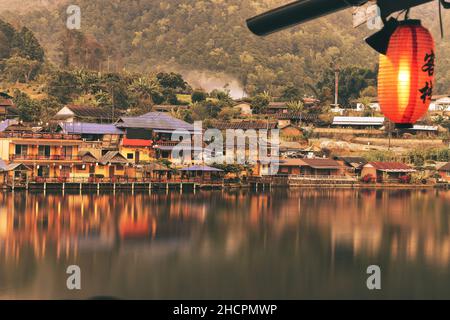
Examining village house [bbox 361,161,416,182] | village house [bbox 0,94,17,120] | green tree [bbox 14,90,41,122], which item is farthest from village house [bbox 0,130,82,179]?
village house [bbox 361,161,416,182]

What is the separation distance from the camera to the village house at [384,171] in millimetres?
62938

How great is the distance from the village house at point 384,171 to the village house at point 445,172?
A: 10.3ft

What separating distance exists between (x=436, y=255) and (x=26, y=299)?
50.4 ft

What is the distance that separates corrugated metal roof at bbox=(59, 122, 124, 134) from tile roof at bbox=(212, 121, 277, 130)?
1504cm

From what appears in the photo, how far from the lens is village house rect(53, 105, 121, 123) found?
6322 cm

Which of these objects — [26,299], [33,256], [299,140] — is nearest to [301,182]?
[299,140]

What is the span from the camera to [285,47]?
144250mm

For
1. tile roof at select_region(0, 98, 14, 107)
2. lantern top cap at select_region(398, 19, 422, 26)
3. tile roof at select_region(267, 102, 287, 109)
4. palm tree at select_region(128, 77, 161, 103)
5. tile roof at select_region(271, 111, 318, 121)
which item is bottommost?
lantern top cap at select_region(398, 19, 422, 26)

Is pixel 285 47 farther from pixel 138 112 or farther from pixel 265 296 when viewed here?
pixel 265 296

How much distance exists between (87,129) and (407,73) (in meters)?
46.9

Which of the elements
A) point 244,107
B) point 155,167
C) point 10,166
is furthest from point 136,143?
point 244,107

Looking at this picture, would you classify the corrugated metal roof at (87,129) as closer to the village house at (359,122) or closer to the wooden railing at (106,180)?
the wooden railing at (106,180)

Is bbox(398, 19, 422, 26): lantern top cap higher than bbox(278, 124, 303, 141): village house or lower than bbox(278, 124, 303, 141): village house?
lower

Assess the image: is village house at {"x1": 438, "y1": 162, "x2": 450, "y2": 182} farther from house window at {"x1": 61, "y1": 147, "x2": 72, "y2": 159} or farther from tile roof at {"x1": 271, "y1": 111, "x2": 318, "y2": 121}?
house window at {"x1": 61, "y1": 147, "x2": 72, "y2": 159}
